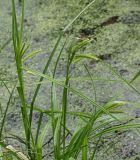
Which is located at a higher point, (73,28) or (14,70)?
(73,28)

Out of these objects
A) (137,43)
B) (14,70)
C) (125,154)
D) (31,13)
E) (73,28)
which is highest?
(31,13)

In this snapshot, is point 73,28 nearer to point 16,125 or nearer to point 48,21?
point 48,21

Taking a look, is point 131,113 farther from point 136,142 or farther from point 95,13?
point 95,13

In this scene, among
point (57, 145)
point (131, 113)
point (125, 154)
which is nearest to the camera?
point (57, 145)

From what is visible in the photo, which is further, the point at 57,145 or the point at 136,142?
the point at 136,142

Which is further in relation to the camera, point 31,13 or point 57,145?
point 31,13

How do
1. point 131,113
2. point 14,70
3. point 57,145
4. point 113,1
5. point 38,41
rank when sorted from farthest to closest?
point 113,1 → point 38,41 → point 14,70 → point 131,113 → point 57,145

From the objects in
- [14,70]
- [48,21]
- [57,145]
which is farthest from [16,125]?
[48,21]

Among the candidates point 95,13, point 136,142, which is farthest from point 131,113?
point 95,13

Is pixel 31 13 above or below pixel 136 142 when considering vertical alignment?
above
